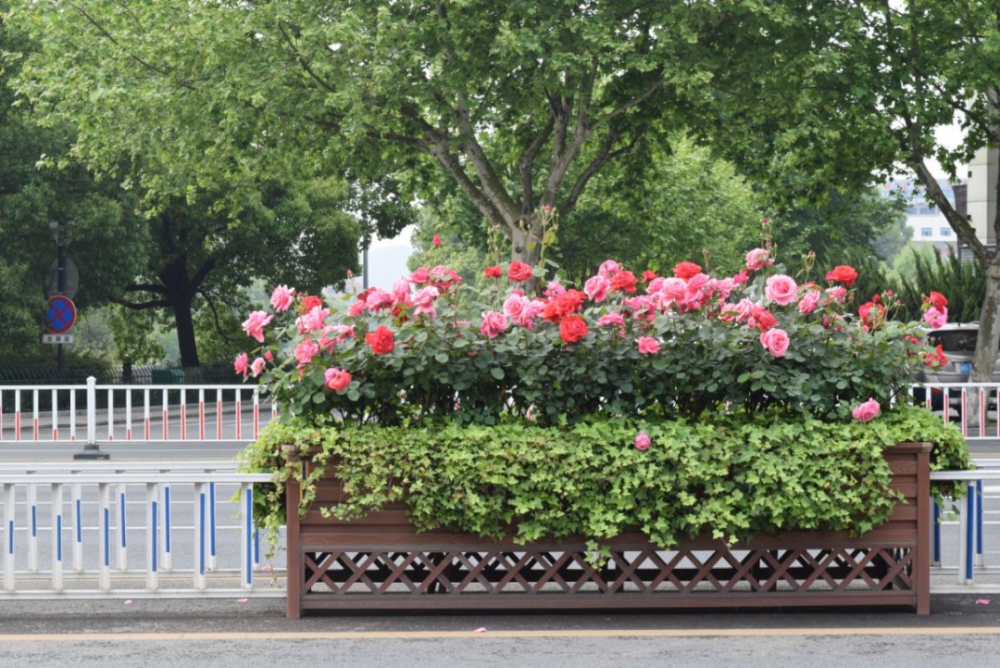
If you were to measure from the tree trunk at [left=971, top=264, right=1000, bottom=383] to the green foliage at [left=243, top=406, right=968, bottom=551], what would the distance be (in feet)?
63.2

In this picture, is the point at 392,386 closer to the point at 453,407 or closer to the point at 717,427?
the point at 453,407

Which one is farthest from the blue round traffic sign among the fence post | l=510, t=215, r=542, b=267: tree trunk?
l=510, t=215, r=542, b=267: tree trunk

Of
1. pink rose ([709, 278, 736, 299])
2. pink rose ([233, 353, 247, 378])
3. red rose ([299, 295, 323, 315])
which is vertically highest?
pink rose ([709, 278, 736, 299])

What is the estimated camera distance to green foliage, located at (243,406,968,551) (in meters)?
7.52

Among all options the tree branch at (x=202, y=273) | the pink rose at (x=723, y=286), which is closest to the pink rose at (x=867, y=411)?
the pink rose at (x=723, y=286)

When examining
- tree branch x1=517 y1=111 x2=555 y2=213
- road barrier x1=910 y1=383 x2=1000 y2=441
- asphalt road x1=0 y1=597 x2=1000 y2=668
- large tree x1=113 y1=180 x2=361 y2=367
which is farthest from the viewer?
large tree x1=113 y1=180 x2=361 y2=367

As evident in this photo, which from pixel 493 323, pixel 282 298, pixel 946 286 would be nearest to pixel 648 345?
pixel 493 323

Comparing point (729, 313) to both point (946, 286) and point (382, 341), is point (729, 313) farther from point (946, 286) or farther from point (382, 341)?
point (946, 286)

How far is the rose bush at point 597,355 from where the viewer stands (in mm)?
7836

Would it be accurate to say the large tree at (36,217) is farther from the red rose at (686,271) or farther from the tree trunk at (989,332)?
the red rose at (686,271)

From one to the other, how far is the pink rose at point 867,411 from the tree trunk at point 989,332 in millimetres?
19096

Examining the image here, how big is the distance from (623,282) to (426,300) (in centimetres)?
118

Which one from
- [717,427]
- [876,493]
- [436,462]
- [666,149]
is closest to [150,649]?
[436,462]

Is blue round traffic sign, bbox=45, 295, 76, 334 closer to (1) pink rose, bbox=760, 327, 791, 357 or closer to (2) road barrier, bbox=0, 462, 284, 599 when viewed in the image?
(2) road barrier, bbox=0, 462, 284, 599
